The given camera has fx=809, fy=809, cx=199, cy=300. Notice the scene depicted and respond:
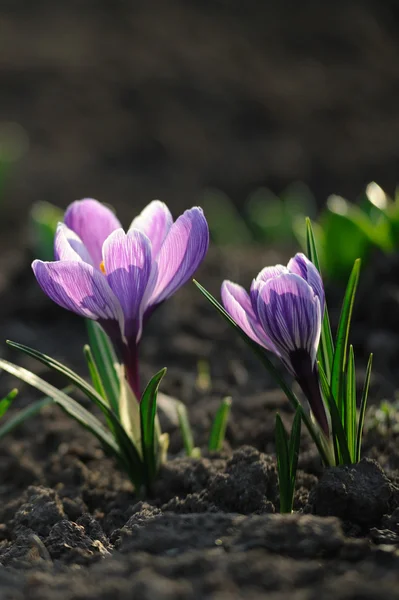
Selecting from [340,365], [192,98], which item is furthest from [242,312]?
[192,98]

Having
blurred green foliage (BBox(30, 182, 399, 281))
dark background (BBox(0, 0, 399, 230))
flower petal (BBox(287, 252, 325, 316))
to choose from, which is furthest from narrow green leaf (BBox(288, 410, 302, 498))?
dark background (BBox(0, 0, 399, 230))

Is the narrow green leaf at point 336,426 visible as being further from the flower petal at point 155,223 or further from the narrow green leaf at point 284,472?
the flower petal at point 155,223

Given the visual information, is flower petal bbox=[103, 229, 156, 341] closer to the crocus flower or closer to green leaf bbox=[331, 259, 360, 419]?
the crocus flower

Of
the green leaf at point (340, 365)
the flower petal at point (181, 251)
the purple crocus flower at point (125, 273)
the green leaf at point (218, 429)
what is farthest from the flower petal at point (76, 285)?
the green leaf at point (218, 429)

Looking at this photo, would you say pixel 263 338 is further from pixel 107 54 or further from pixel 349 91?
pixel 107 54

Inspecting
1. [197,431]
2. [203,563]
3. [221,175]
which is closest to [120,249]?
[203,563]

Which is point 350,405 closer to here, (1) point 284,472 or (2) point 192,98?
(1) point 284,472
